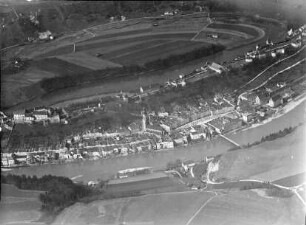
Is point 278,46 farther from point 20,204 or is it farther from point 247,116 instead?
point 20,204

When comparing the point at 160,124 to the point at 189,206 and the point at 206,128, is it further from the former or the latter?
the point at 189,206

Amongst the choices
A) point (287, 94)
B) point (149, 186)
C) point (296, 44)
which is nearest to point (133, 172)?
point (149, 186)

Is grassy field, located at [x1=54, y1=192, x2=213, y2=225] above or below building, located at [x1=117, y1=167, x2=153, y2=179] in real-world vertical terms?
below

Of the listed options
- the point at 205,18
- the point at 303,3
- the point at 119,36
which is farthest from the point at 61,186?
the point at 303,3

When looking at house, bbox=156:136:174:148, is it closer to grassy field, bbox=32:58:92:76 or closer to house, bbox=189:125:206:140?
house, bbox=189:125:206:140

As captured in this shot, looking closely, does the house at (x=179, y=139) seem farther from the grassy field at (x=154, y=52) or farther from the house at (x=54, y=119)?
the house at (x=54, y=119)

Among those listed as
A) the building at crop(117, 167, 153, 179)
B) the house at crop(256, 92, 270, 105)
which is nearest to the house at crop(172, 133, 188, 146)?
the building at crop(117, 167, 153, 179)

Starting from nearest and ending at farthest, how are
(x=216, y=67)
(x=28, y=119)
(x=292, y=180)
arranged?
(x=28, y=119), (x=216, y=67), (x=292, y=180)
